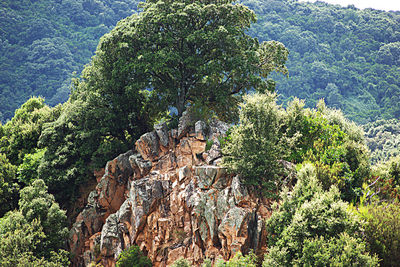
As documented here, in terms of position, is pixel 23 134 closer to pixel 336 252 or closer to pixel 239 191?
pixel 239 191

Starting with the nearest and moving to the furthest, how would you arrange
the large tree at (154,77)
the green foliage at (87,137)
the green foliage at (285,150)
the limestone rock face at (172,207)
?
the limestone rock face at (172,207), the green foliage at (285,150), the large tree at (154,77), the green foliage at (87,137)

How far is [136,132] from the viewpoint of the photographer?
35.0 metres

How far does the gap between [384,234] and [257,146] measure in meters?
8.73

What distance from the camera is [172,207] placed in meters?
25.6

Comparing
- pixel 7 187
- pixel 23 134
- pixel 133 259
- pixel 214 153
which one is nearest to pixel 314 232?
pixel 214 153

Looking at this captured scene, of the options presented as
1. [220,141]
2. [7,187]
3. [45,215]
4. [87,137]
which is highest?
[87,137]

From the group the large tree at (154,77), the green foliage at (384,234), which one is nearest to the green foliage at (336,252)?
the green foliage at (384,234)

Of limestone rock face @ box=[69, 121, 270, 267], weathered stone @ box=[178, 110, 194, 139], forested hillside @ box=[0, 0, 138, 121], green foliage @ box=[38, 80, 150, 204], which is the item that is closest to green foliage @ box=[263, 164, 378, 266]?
limestone rock face @ box=[69, 121, 270, 267]

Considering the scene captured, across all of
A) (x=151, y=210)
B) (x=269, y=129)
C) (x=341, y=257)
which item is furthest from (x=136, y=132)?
(x=341, y=257)

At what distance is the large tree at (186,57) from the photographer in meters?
30.8

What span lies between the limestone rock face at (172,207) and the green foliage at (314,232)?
95.9 inches

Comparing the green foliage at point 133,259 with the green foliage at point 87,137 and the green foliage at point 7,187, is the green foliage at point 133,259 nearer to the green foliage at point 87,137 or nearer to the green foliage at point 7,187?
the green foliage at point 87,137

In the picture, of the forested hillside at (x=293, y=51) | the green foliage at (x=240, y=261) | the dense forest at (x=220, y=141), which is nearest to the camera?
the dense forest at (x=220, y=141)

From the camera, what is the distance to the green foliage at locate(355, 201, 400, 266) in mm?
17078
